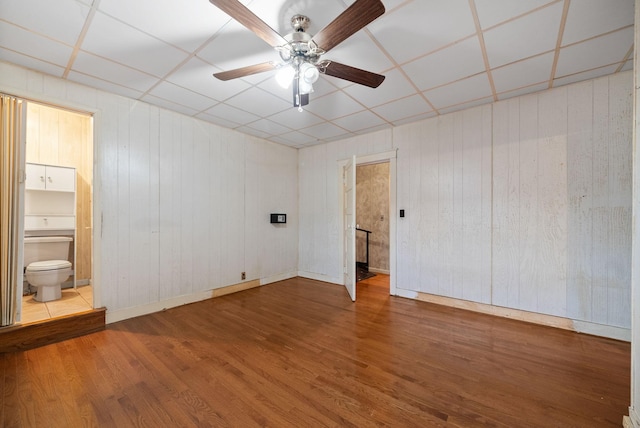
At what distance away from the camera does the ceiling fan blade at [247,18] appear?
1295 millimetres

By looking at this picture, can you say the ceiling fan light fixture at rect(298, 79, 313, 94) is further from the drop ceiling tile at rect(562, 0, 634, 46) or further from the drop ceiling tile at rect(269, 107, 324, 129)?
the drop ceiling tile at rect(562, 0, 634, 46)

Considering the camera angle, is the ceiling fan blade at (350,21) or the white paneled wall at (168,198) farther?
the white paneled wall at (168,198)

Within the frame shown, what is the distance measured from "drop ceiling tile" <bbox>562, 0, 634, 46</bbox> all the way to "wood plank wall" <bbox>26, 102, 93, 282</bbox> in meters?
5.22

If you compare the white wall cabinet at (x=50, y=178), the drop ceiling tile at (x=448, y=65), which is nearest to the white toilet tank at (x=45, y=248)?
the white wall cabinet at (x=50, y=178)

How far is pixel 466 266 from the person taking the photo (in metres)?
3.29

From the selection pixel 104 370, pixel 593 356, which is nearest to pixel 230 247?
pixel 104 370

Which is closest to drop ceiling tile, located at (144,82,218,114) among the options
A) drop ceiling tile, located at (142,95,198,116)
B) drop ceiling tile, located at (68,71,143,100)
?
drop ceiling tile, located at (142,95,198,116)

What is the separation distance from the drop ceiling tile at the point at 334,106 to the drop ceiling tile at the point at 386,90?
0.11m

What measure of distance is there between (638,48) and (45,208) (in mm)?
6164

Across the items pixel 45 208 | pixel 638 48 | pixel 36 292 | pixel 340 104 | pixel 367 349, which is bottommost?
pixel 367 349

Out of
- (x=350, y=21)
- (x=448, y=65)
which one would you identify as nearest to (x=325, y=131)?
(x=448, y=65)

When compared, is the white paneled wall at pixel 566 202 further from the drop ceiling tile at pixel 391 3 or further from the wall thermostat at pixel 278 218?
the wall thermostat at pixel 278 218

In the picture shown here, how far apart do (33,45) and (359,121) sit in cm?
329

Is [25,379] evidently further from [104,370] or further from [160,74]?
[160,74]
